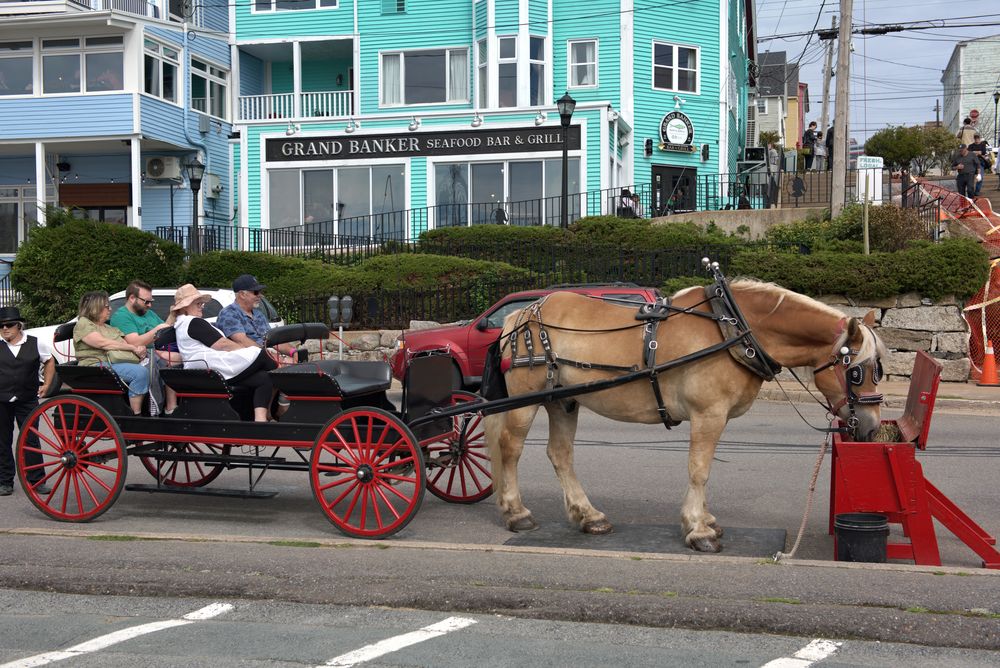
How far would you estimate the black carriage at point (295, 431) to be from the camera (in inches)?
317

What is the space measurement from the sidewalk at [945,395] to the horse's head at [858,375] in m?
9.46

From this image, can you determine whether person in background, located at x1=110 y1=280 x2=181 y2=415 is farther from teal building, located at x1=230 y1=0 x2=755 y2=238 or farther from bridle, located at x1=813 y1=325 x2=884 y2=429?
teal building, located at x1=230 y1=0 x2=755 y2=238

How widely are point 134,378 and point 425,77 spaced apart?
27507 millimetres

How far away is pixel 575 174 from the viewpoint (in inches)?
1248

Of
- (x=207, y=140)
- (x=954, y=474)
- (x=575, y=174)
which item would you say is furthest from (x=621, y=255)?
(x=207, y=140)

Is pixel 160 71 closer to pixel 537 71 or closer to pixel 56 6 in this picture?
pixel 56 6

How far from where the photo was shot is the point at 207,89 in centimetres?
3719

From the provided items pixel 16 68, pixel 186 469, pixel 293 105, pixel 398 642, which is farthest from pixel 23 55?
pixel 398 642

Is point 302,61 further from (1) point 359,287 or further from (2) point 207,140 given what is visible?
(1) point 359,287

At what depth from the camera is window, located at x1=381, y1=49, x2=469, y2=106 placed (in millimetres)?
34719

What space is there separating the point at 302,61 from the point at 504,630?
34886mm

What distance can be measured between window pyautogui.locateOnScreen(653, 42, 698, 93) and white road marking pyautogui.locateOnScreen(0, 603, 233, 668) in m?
30.2

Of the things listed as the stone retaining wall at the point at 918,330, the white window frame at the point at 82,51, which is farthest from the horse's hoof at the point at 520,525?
the white window frame at the point at 82,51

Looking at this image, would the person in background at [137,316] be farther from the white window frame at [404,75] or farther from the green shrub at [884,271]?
the white window frame at [404,75]
